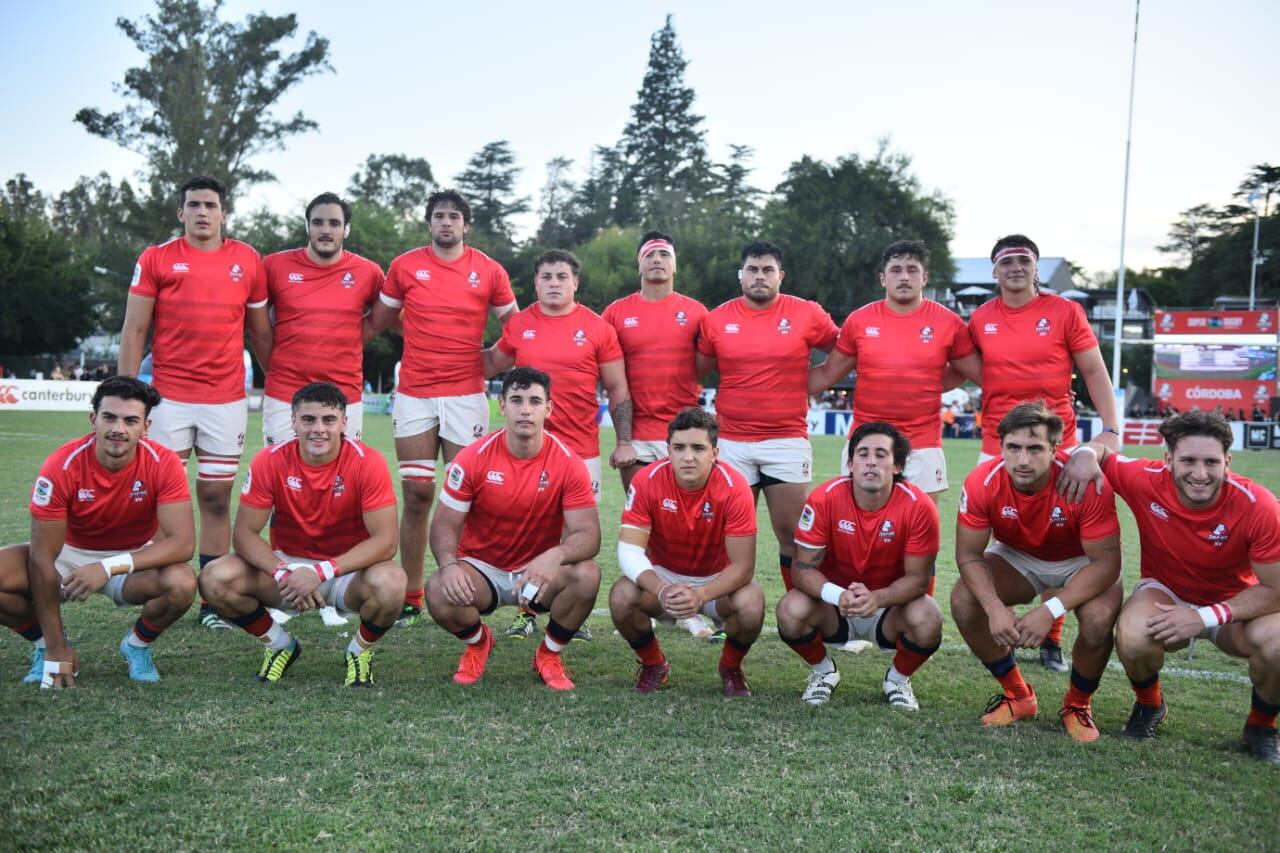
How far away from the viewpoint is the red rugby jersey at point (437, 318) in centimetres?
630

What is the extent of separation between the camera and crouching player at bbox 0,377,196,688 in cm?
466

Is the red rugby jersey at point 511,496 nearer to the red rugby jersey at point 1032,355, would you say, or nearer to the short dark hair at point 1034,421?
the short dark hair at point 1034,421

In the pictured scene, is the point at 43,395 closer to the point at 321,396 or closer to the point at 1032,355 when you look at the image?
the point at 321,396

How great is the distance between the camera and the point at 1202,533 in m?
4.33

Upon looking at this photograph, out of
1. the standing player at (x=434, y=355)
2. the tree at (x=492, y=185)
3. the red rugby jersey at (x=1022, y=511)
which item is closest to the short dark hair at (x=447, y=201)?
the standing player at (x=434, y=355)

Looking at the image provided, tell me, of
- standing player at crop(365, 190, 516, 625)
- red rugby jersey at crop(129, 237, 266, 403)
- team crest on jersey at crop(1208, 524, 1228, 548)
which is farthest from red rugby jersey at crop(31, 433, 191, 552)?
team crest on jersey at crop(1208, 524, 1228, 548)

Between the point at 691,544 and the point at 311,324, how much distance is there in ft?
9.18

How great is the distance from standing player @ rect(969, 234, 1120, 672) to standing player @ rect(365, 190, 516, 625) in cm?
296

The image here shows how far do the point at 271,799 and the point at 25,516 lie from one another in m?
7.55

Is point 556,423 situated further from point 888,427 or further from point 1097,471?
point 1097,471

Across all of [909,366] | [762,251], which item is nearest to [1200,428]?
[909,366]

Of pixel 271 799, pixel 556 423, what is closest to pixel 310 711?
pixel 271 799

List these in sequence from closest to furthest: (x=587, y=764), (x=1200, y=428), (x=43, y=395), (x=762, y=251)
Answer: (x=587, y=764) < (x=1200, y=428) < (x=762, y=251) < (x=43, y=395)

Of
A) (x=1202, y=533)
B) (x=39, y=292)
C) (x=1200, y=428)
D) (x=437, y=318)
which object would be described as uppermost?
(x=39, y=292)
